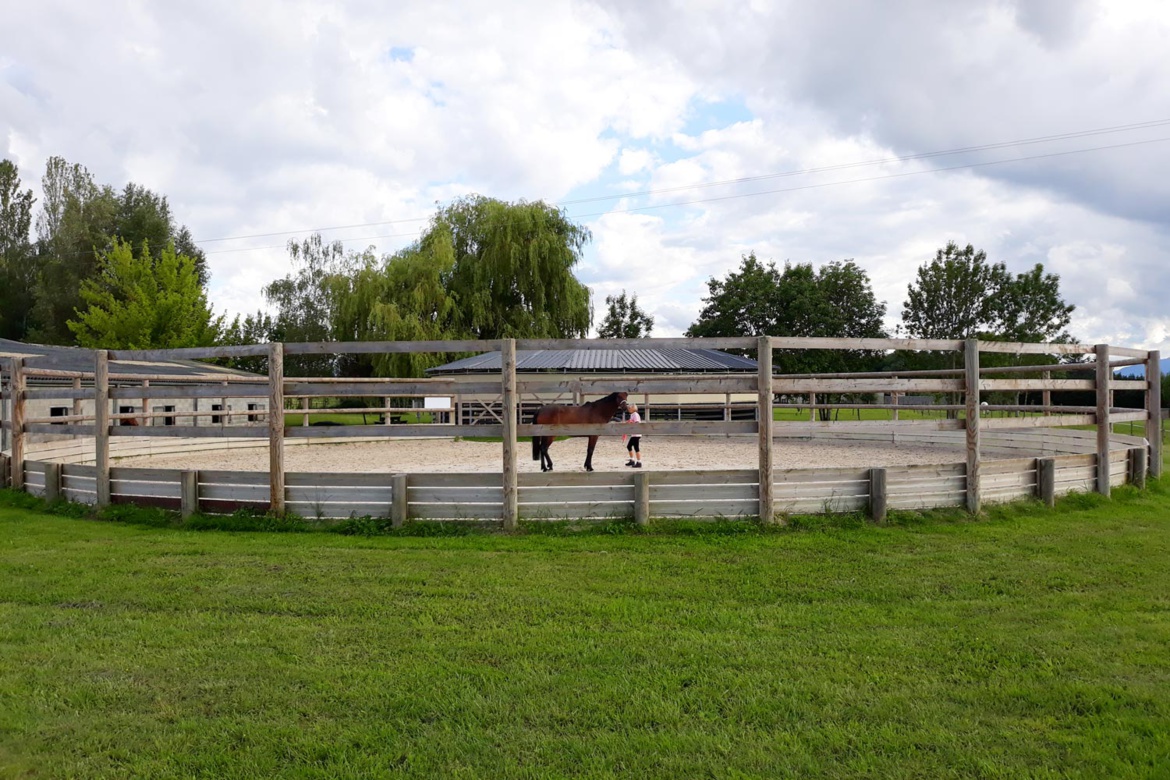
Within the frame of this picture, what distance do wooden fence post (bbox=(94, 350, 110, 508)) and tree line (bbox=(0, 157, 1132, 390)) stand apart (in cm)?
1890

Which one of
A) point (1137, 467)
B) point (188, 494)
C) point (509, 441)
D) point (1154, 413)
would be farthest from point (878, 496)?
point (188, 494)

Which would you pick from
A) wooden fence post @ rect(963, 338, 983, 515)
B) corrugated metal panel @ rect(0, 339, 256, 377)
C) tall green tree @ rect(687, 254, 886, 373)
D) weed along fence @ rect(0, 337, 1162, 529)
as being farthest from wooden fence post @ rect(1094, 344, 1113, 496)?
tall green tree @ rect(687, 254, 886, 373)

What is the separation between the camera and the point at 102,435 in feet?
25.2

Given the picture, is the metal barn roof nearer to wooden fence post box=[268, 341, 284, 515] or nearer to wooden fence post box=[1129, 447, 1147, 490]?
wooden fence post box=[1129, 447, 1147, 490]

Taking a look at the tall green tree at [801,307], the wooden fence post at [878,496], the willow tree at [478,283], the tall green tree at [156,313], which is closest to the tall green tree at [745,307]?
the tall green tree at [801,307]

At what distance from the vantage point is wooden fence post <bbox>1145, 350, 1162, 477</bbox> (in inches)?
371

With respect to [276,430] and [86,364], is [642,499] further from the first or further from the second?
[86,364]

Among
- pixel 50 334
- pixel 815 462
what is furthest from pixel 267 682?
pixel 50 334

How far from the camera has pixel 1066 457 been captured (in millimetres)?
8258

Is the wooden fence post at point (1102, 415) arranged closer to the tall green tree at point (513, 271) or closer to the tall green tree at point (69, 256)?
the tall green tree at point (513, 271)

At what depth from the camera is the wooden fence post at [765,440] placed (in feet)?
22.0

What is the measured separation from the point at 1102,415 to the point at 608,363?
1839cm

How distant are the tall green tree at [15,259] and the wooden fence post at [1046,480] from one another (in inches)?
1898

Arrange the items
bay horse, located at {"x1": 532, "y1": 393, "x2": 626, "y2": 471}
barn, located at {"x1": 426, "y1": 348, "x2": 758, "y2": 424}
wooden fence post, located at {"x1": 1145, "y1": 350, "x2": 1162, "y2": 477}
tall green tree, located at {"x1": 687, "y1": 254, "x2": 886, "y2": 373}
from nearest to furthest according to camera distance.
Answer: bay horse, located at {"x1": 532, "y1": 393, "x2": 626, "y2": 471}, wooden fence post, located at {"x1": 1145, "y1": 350, "x2": 1162, "y2": 477}, barn, located at {"x1": 426, "y1": 348, "x2": 758, "y2": 424}, tall green tree, located at {"x1": 687, "y1": 254, "x2": 886, "y2": 373}
